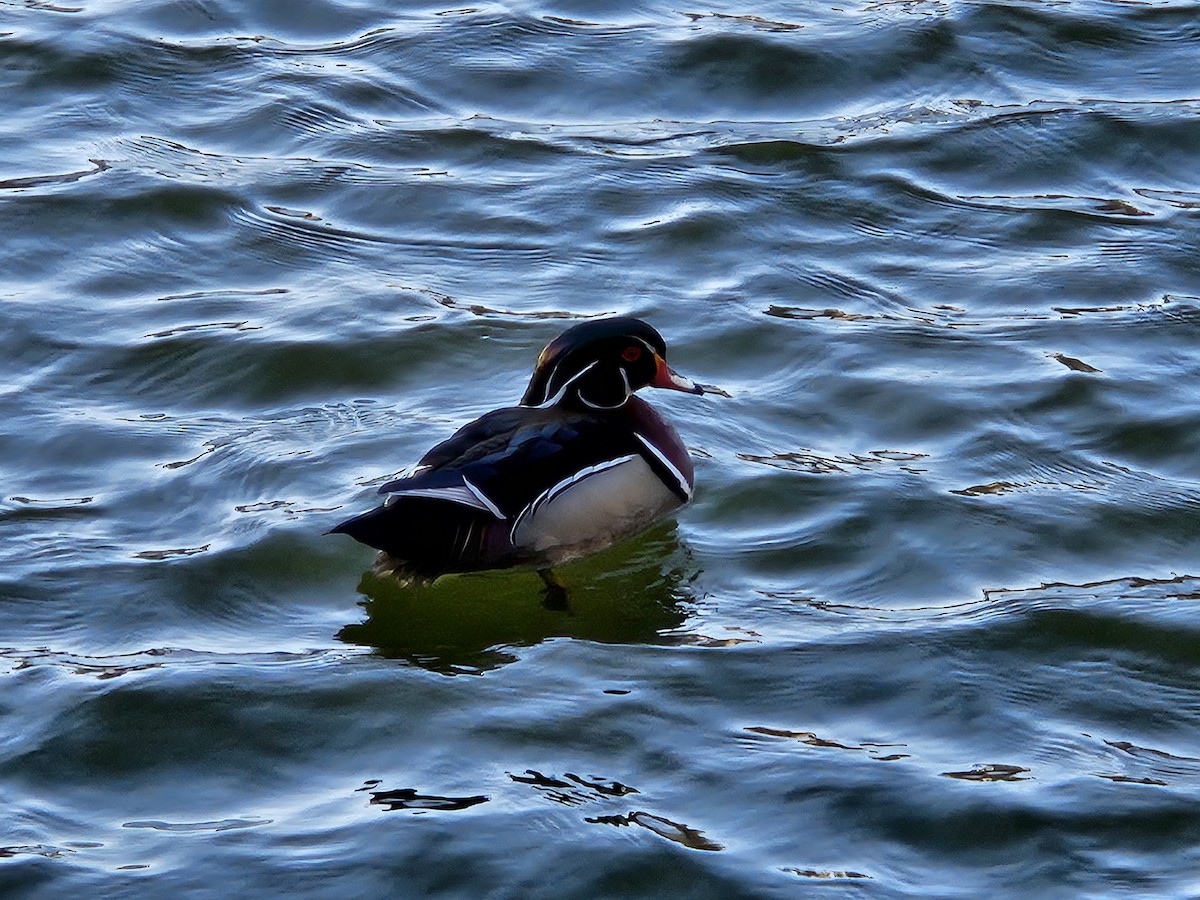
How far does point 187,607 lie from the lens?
698 cm

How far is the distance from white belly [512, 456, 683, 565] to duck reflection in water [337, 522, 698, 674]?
0.11m

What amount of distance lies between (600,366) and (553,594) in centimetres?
92

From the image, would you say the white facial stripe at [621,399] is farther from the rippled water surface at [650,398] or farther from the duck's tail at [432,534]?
the duck's tail at [432,534]

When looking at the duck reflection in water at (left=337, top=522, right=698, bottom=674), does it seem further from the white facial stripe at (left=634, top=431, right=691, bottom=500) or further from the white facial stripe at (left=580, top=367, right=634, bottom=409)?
the white facial stripe at (left=580, top=367, right=634, bottom=409)

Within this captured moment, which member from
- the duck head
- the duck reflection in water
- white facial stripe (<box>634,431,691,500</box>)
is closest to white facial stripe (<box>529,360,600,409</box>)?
the duck head

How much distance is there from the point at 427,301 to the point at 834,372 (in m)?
1.83

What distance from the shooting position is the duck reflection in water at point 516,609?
6.88 metres

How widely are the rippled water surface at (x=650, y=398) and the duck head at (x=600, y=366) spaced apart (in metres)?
0.51

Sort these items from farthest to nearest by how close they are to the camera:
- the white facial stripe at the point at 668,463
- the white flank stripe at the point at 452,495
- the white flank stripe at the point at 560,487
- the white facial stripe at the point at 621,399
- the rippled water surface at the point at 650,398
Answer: the white facial stripe at the point at 621,399 → the white facial stripe at the point at 668,463 → the white flank stripe at the point at 560,487 → the white flank stripe at the point at 452,495 → the rippled water surface at the point at 650,398

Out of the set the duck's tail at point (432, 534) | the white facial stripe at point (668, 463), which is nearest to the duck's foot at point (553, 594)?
the duck's tail at point (432, 534)

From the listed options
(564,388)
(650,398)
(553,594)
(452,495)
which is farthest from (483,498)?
(650,398)

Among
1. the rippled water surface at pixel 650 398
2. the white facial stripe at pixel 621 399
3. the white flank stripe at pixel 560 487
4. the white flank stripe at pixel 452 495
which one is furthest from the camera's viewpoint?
the white facial stripe at pixel 621 399

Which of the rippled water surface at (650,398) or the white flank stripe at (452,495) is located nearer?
the rippled water surface at (650,398)

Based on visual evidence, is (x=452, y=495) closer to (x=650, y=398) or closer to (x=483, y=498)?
(x=483, y=498)
